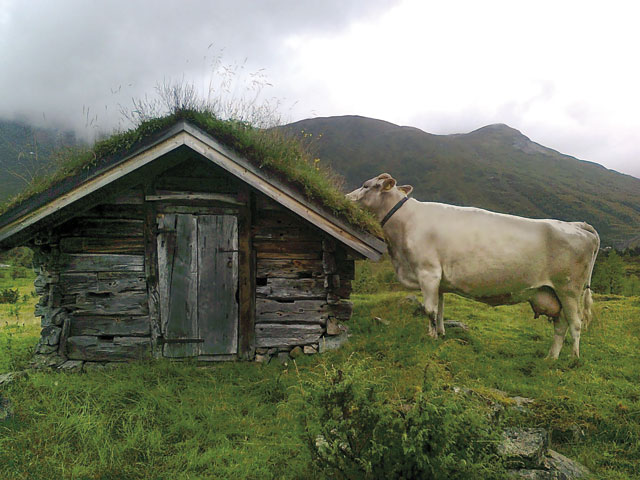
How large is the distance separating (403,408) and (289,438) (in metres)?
1.79

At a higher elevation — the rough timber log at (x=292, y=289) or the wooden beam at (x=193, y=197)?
the wooden beam at (x=193, y=197)

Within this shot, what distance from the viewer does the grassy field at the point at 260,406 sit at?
3.73 meters

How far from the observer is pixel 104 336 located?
6.30 metres

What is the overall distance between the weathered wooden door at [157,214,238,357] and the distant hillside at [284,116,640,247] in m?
69.9

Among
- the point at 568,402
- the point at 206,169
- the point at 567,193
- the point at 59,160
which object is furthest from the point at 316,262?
the point at 567,193

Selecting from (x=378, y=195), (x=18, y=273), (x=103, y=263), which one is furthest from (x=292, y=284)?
(x=18, y=273)

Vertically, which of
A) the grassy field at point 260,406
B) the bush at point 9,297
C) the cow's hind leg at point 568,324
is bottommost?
the bush at point 9,297

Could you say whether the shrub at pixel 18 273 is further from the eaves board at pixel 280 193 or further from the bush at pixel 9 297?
the eaves board at pixel 280 193

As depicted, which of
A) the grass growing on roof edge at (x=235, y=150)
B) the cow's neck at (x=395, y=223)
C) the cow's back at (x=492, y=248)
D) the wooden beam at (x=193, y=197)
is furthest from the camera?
the cow's neck at (x=395, y=223)

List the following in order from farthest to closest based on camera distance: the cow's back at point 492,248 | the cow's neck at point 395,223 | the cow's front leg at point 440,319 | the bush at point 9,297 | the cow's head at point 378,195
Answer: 1. the bush at point 9,297
2. the cow's front leg at point 440,319
3. the cow's head at point 378,195
4. the cow's neck at point 395,223
5. the cow's back at point 492,248

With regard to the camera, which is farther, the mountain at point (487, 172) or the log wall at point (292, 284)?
the mountain at point (487, 172)

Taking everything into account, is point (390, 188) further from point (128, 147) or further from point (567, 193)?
point (567, 193)

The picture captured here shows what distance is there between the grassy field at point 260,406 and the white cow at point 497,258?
2.95ft

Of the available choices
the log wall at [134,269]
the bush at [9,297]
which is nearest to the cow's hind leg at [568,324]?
the log wall at [134,269]
